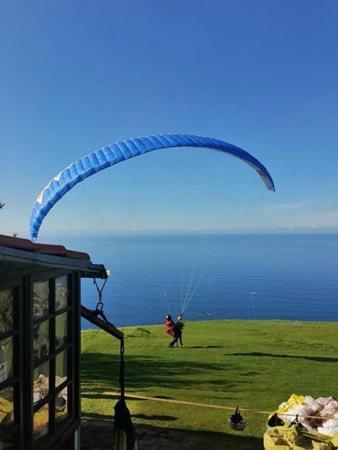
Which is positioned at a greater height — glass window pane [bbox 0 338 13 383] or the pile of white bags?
glass window pane [bbox 0 338 13 383]

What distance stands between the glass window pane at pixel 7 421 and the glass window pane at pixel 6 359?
172 mm

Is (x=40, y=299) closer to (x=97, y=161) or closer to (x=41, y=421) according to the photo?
(x=41, y=421)

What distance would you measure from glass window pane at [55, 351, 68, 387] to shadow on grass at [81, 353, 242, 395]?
5133 mm

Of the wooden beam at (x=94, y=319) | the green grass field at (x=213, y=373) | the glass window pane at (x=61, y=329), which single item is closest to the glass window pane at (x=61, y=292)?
the glass window pane at (x=61, y=329)

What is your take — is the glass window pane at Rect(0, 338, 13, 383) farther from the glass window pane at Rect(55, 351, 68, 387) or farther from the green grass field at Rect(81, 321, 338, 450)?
the green grass field at Rect(81, 321, 338, 450)

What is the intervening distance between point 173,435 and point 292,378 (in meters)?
4.83

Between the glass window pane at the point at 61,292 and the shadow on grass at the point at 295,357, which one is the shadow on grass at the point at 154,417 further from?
the shadow on grass at the point at 295,357

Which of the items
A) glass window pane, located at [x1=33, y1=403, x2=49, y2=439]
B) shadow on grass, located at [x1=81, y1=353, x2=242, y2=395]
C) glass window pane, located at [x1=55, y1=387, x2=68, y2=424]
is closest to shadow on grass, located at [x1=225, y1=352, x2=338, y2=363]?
shadow on grass, located at [x1=81, y1=353, x2=242, y2=395]

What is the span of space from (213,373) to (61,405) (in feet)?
24.0

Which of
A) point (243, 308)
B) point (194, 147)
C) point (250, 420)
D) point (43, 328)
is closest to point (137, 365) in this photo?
point (250, 420)

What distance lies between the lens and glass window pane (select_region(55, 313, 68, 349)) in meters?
6.49

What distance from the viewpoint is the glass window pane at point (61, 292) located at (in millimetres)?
6444

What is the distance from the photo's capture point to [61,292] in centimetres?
664

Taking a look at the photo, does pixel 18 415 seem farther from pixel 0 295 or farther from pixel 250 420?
pixel 250 420
